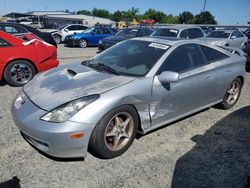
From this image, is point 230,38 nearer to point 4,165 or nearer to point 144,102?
point 144,102

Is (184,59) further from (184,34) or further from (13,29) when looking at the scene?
(13,29)

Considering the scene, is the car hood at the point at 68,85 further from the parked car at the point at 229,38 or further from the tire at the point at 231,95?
the parked car at the point at 229,38

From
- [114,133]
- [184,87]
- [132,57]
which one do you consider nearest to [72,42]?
[132,57]

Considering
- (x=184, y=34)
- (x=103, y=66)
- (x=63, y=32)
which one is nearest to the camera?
(x=103, y=66)

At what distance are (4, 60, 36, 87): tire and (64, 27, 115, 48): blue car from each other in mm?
11416

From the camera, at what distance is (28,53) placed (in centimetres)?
645

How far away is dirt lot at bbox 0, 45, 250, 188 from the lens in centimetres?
294

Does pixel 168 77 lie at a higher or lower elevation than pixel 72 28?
higher

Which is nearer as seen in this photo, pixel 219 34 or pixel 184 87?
pixel 184 87

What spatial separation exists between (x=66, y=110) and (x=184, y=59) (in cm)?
210

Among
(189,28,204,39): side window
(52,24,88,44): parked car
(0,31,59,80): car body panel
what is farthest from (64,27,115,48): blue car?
(0,31,59,80): car body panel

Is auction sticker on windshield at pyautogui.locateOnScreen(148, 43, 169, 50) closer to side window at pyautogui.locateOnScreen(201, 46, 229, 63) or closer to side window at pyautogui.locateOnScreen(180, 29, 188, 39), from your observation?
side window at pyautogui.locateOnScreen(201, 46, 229, 63)

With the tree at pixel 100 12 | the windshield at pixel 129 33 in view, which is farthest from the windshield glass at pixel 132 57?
the tree at pixel 100 12

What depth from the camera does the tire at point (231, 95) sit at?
5082mm
